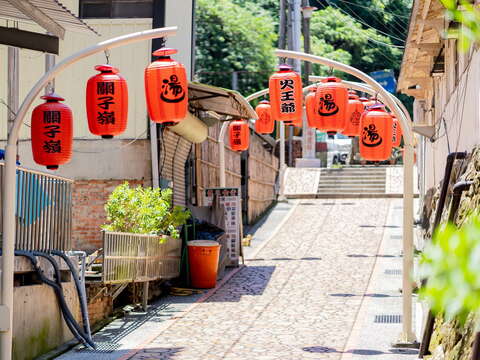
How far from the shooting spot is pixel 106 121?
13.0 metres

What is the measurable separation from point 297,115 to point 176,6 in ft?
22.1

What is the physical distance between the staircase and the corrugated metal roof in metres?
25.0

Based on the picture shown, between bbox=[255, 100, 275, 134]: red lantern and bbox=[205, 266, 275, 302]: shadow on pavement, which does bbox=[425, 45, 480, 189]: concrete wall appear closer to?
bbox=[255, 100, 275, 134]: red lantern

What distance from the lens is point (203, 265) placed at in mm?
19375

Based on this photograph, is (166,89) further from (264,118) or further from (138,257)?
(264,118)

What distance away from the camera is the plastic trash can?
19344 mm

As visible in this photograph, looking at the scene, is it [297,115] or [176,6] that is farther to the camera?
[176,6]

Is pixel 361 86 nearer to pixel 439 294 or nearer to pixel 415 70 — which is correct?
pixel 415 70

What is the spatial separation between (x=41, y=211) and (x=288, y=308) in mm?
5825

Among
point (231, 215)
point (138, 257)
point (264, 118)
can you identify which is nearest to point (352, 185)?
point (264, 118)

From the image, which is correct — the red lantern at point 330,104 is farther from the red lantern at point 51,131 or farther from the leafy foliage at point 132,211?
the red lantern at point 51,131

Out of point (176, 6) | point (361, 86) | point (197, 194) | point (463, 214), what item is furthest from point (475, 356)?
point (197, 194)

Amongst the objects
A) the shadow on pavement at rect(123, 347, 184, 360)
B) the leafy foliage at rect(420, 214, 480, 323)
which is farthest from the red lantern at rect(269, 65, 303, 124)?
the leafy foliage at rect(420, 214, 480, 323)

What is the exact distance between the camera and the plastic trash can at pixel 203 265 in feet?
63.5
